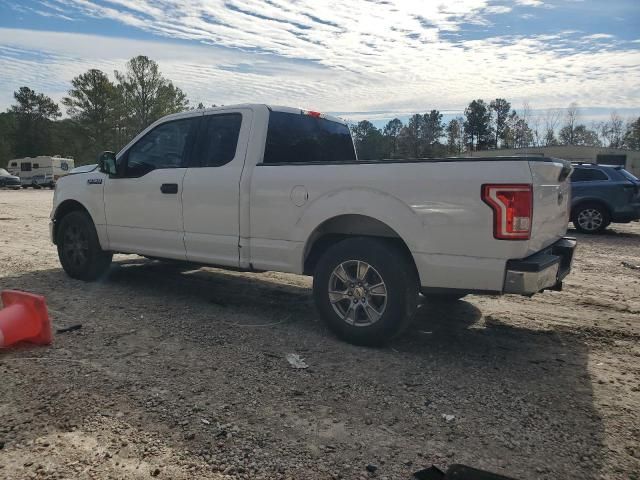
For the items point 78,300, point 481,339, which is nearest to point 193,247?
point 78,300

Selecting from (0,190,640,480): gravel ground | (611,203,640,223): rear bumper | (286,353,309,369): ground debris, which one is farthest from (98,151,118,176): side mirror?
(611,203,640,223): rear bumper

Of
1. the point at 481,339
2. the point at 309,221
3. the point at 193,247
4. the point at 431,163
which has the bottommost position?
the point at 481,339

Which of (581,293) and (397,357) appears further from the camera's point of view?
(581,293)

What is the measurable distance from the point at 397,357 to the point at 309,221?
136cm

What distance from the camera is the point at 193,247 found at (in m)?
5.18

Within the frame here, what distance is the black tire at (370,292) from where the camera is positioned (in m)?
3.85

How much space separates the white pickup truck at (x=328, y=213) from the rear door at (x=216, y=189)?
0.05ft

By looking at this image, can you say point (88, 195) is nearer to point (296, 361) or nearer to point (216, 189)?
point (216, 189)

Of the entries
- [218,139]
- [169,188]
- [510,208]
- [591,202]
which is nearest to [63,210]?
[169,188]

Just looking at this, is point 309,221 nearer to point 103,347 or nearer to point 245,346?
point 245,346

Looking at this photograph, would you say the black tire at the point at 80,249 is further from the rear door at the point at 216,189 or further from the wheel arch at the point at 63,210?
the rear door at the point at 216,189

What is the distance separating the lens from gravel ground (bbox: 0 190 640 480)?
252 centimetres

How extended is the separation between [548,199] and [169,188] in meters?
3.71

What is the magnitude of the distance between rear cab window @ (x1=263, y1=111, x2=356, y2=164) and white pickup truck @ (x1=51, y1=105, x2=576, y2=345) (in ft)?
0.05
